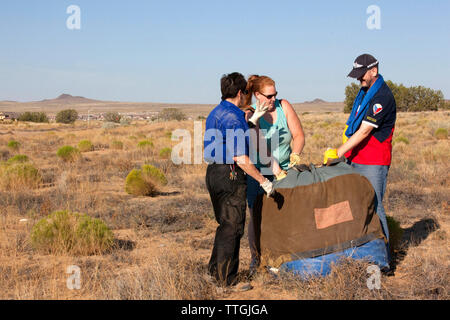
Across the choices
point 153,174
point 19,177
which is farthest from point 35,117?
point 153,174

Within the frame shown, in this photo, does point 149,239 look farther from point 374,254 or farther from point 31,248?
point 374,254

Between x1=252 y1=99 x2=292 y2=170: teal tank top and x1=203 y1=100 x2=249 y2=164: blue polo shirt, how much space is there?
0.49 metres

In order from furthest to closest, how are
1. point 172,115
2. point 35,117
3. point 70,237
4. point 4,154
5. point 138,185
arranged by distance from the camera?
point 35,117
point 172,115
point 4,154
point 138,185
point 70,237

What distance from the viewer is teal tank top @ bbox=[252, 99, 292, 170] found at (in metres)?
4.33

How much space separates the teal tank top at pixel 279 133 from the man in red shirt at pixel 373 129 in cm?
42

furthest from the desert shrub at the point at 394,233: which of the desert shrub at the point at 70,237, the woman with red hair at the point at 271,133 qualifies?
the desert shrub at the point at 70,237

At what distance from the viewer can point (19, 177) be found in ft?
33.6

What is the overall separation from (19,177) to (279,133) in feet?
25.9

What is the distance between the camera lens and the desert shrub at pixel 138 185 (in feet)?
30.7

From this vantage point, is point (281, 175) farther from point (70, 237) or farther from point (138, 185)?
point (138, 185)

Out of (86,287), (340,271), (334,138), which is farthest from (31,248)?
(334,138)

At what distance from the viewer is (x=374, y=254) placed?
4.09 m

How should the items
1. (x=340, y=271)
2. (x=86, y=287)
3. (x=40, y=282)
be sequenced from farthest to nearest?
(x=40, y=282) < (x=86, y=287) < (x=340, y=271)

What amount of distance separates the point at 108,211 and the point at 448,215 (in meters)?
5.61
